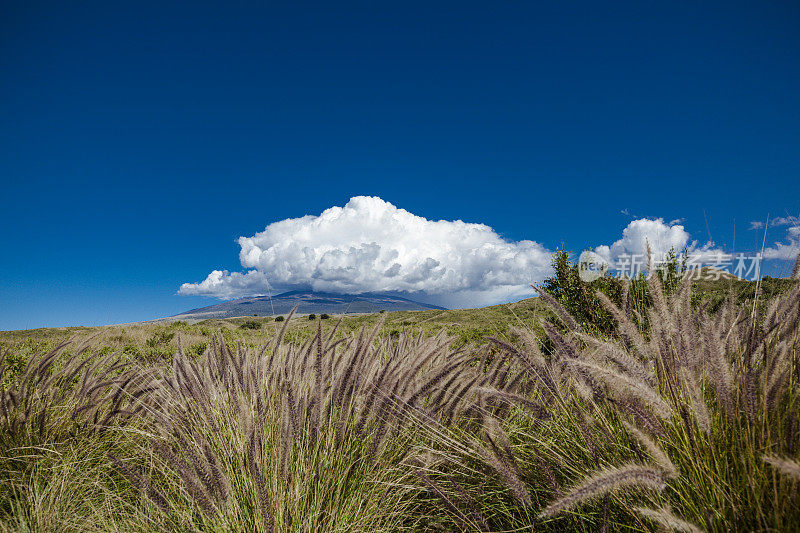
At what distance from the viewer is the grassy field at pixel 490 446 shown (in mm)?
1341

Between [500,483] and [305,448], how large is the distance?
1102 mm

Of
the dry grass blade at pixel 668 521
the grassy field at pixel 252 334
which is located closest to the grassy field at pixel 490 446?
the dry grass blade at pixel 668 521

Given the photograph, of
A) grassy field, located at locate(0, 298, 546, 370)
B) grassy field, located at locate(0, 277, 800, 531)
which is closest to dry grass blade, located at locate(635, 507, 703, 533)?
grassy field, located at locate(0, 277, 800, 531)

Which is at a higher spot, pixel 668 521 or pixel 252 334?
pixel 668 521

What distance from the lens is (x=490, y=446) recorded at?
1.95 meters

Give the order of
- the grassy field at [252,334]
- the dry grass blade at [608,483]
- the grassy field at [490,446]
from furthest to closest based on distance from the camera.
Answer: the grassy field at [252,334] → the grassy field at [490,446] → the dry grass blade at [608,483]

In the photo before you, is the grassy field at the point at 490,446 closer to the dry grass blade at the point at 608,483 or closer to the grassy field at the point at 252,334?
the dry grass blade at the point at 608,483

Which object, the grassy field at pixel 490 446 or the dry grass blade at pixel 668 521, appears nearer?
the dry grass blade at pixel 668 521

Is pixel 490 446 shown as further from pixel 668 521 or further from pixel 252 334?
pixel 252 334

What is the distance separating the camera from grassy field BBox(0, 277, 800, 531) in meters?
1.34

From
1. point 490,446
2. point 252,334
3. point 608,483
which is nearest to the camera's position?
point 608,483

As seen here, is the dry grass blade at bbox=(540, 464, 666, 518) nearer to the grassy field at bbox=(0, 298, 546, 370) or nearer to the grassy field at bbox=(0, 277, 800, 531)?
the grassy field at bbox=(0, 277, 800, 531)

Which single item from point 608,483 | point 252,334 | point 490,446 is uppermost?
point 608,483

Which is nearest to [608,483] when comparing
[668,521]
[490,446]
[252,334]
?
[668,521]
